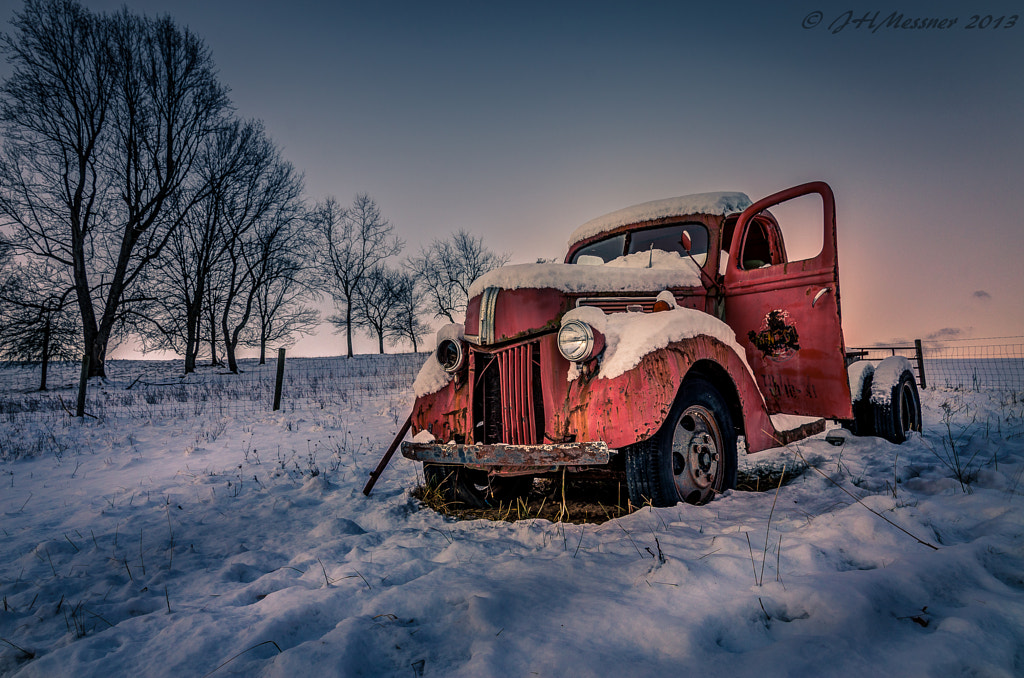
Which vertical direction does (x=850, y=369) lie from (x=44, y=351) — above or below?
below

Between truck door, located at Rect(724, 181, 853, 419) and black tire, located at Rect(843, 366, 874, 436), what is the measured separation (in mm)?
1131

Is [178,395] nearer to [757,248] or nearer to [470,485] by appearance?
[470,485]

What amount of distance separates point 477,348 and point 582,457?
1168 mm

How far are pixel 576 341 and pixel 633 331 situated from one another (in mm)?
342

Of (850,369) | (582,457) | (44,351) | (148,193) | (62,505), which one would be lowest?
(62,505)

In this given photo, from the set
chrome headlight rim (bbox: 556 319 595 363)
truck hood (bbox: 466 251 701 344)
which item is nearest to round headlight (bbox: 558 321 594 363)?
chrome headlight rim (bbox: 556 319 595 363)

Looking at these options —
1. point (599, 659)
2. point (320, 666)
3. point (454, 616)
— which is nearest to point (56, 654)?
point (320, 666)

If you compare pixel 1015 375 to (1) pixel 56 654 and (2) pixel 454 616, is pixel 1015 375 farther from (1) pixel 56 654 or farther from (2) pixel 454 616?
(1) pixel 56 654

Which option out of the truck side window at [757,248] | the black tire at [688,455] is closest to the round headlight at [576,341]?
the black tire at [688,455]

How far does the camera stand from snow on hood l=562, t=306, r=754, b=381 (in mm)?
2574

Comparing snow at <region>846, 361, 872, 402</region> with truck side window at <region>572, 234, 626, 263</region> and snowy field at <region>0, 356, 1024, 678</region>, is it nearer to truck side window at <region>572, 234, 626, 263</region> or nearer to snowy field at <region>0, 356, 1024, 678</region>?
snowy field at <region>0, 356, 1024, 678</region>

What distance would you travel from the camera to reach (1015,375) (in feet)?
37.9

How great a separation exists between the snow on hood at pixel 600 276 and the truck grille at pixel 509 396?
0.46 metres

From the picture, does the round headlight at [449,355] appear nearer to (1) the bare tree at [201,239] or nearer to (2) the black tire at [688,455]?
(2) the black tire at [688,455]
